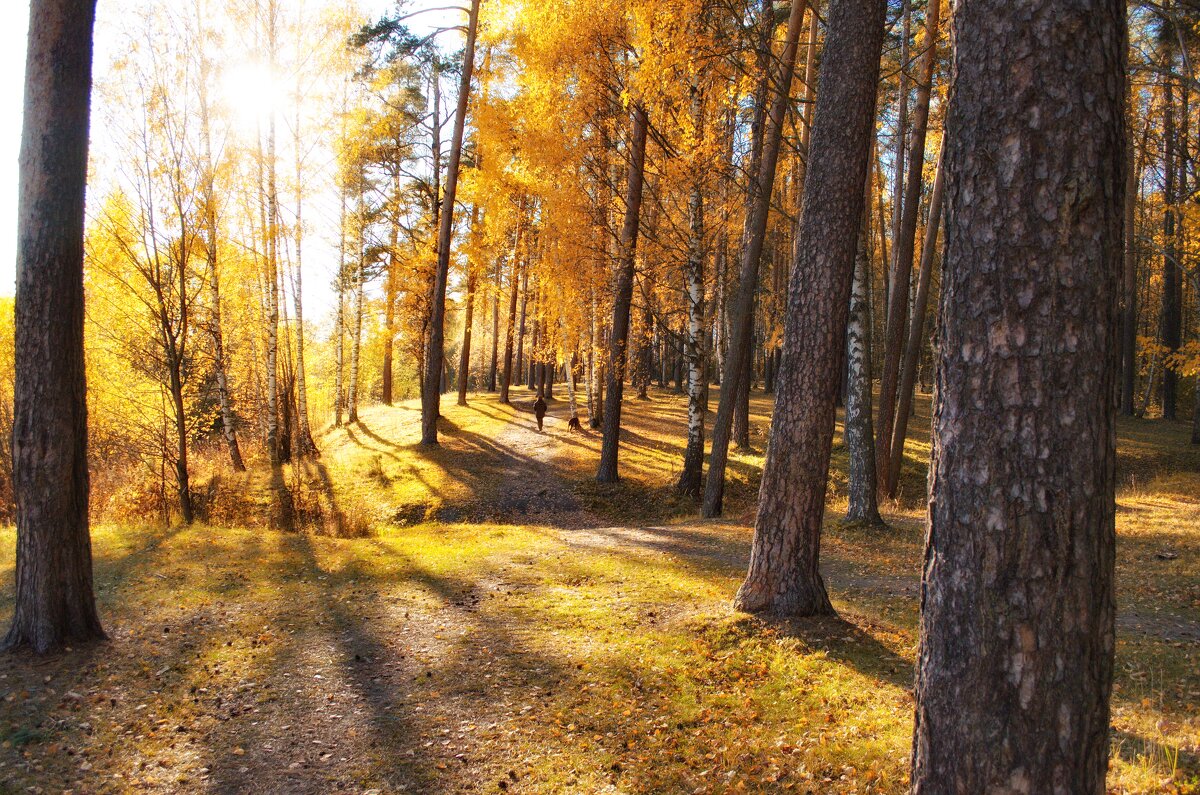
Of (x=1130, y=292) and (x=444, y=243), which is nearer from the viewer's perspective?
(x=444, y=243)

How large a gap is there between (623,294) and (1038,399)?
12188mm

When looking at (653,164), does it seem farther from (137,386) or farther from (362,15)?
(137,386)

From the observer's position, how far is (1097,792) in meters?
2.16

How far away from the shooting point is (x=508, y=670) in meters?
5.34

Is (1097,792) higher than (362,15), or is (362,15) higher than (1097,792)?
(362,15)

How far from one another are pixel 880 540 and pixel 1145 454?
13.2 meters

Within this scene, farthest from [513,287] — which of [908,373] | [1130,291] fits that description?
[1130,291]

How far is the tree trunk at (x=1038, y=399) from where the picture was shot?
215cm

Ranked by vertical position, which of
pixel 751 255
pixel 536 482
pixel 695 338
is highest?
pixel 751 255

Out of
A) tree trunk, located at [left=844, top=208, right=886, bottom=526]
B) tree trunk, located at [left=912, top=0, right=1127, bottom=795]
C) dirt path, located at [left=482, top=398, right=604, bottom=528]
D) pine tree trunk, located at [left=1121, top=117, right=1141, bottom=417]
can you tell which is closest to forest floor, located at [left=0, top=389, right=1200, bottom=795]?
tree trunk, located at [left=844, top=208, right=886, bottom=526]

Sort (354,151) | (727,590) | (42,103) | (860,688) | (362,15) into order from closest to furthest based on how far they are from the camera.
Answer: (860,688), (42,103), (727,590), (362,15), (354,151)

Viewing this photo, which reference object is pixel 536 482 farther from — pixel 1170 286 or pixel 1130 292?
pixel 1170 286

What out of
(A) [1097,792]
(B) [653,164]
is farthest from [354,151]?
(A) [1097,792]

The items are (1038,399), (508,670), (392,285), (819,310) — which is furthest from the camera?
(392,285)
